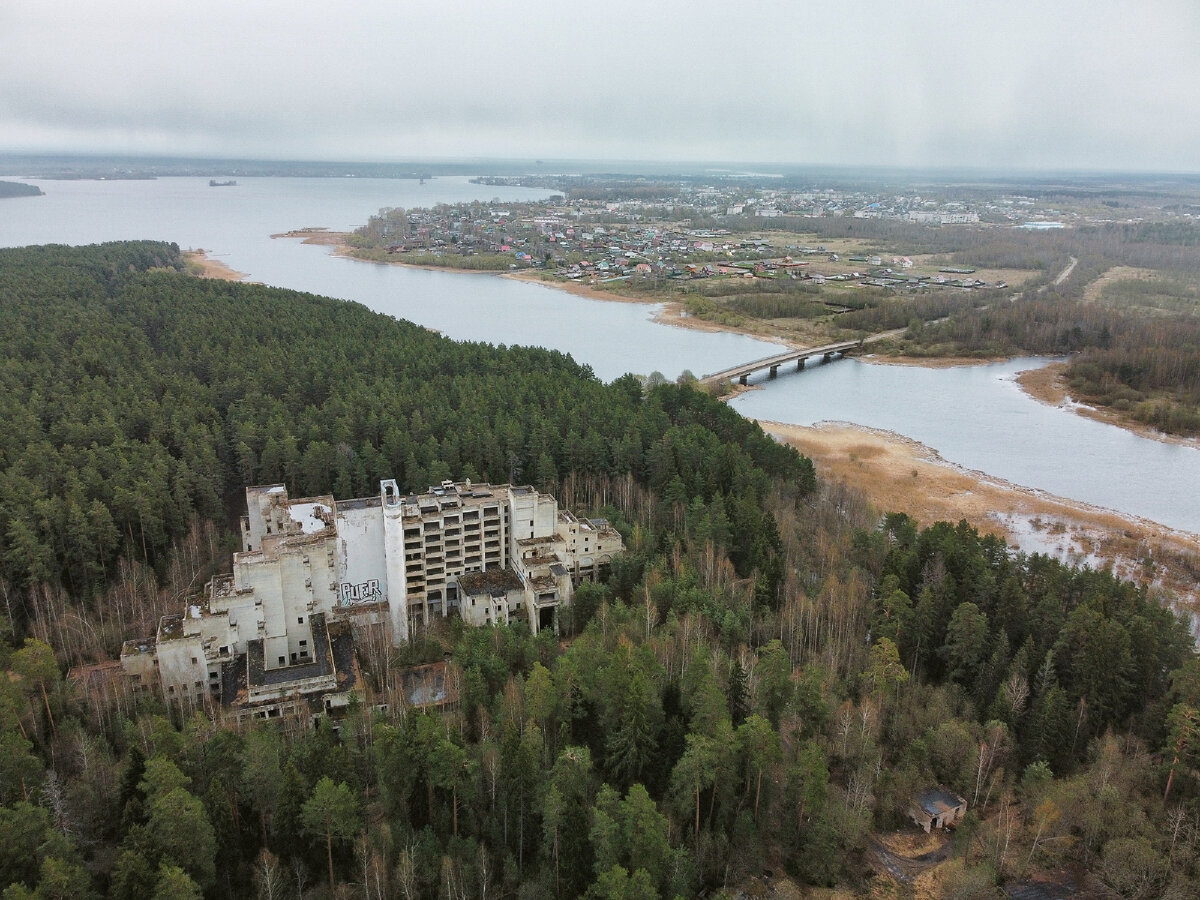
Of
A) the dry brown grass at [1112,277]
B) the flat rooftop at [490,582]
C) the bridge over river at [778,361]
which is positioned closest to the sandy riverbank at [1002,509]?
the bridge over river at [778,361]

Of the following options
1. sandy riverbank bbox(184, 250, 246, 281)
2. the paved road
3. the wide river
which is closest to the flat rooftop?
the wide river

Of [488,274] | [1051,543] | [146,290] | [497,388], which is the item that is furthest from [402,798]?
[488,274]

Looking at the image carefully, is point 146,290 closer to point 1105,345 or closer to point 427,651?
point 427,651

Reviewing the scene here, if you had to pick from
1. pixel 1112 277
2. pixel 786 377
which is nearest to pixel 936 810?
pixel 786 377

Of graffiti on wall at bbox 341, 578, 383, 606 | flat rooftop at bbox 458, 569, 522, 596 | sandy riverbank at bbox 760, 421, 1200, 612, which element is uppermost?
flat rooftop at bbox 458, 569, 522, 596

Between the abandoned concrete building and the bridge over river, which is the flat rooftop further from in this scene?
the bridge over river
